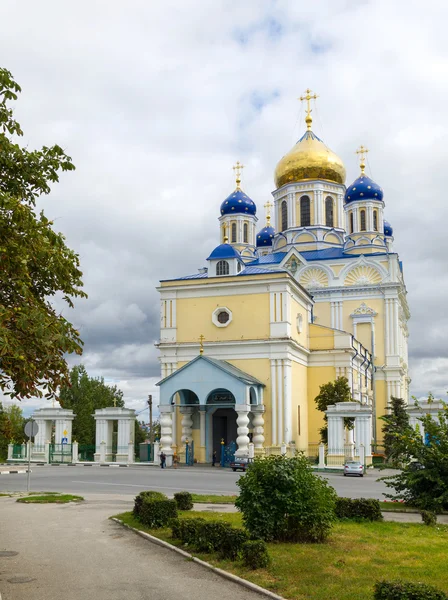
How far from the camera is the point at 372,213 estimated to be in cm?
5528

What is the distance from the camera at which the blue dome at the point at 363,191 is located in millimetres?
55469

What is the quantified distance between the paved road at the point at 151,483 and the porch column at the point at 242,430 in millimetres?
1799

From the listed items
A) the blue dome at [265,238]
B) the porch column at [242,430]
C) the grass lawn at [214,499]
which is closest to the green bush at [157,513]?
the grass lawn at [214,499]

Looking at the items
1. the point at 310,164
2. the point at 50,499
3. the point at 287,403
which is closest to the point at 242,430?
the point at 287,403

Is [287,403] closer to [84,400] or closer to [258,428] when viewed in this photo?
[258,428]

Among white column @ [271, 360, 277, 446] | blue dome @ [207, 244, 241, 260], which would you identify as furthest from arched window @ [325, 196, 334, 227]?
white column @ [271, 360, 277, 446]

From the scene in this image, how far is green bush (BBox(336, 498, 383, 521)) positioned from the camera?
14047mm

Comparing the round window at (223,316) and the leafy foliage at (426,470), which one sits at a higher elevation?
the round window at (223,316)

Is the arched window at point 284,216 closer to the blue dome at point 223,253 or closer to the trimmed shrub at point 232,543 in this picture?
the blue dome at point 223,253

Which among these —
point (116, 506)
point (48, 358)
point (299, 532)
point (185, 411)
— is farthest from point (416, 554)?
point (185, 411)

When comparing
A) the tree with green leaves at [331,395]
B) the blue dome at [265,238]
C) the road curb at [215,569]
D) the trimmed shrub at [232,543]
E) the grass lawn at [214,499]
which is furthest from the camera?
the blue dome at [265,238]

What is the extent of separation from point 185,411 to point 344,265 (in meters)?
22.1

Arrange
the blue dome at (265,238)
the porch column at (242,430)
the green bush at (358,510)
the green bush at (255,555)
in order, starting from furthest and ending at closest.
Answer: the blue dome at (265,238), the porch column at (242,430), the green bush at (358,510), the green bush at (255,555)

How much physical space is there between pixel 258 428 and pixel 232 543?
2519cm
